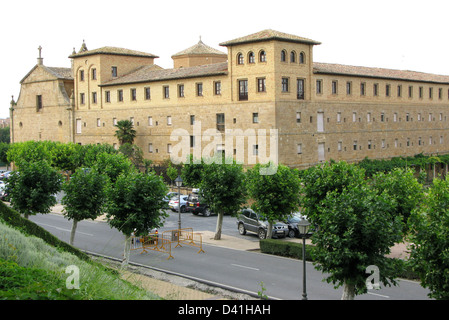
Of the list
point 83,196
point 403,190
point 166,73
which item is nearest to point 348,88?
point 166,73

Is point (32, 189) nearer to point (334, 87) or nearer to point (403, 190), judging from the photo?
point (403, 190)

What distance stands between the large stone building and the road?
51.4ft

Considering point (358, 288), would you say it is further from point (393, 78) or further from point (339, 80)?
point (393, 78)

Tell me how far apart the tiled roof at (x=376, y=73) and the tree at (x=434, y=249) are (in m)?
32.5

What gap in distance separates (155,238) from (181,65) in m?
35.7

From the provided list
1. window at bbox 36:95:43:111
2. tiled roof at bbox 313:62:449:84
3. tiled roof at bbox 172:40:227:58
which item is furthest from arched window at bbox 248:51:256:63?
window at bbox 36:95:43:111

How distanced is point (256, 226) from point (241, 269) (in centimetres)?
809

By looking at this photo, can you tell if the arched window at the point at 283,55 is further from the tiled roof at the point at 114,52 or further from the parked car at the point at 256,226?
the tiled roof at the point at 114,52

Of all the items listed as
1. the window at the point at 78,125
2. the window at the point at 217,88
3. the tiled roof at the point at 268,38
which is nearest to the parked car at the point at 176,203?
the window at the point at 217,88

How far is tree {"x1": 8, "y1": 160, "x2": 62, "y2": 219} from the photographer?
88.4ft

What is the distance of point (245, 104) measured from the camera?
145ft
